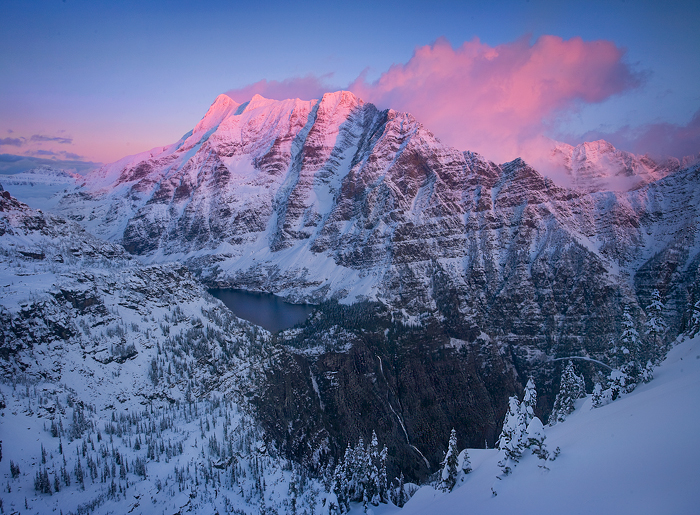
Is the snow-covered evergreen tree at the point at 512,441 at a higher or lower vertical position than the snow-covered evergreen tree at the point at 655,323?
lower

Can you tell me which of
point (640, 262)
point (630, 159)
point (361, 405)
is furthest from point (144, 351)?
point (630, 159)

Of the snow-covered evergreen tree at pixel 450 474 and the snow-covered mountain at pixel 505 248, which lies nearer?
the snow-covered evergreen tree at pixel 450 474

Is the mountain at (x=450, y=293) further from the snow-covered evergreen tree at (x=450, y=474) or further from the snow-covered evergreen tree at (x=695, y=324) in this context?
the snow-covered evergreen tree at (x=695, y=324)

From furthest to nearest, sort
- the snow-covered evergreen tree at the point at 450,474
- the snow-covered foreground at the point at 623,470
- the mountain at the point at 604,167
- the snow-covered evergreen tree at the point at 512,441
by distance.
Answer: the mountain at the point at 604,167 → the snow-covered evergreen tree at the point at 450,474 → the snow-covered evergreen tree at the point at 512,441 → the snow-covered foreground at the point at 623,470

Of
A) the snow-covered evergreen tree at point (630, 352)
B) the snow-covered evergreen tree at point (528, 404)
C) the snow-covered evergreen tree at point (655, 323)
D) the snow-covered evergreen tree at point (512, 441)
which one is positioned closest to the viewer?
the snow-covered evergreen tree at point (512, 441)

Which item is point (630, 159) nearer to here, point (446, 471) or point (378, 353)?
point (378, 353)

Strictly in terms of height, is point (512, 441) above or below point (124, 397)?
above

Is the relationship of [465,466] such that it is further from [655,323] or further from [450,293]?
[450,293]

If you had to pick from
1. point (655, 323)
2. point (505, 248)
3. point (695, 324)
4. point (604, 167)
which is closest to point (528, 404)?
point (655, 323)

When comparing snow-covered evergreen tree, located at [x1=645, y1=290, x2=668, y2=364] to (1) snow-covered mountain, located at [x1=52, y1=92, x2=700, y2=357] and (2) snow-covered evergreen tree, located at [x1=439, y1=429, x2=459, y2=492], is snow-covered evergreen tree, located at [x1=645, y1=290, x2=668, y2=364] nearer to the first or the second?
(2) snow-covered evergreen tree, located at [x1=439, y1=429, x2=459, y2=492]

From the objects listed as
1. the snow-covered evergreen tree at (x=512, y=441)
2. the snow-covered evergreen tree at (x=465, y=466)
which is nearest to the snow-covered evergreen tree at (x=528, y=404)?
the snow-covered evergreen tree at (x=512, y=441)
